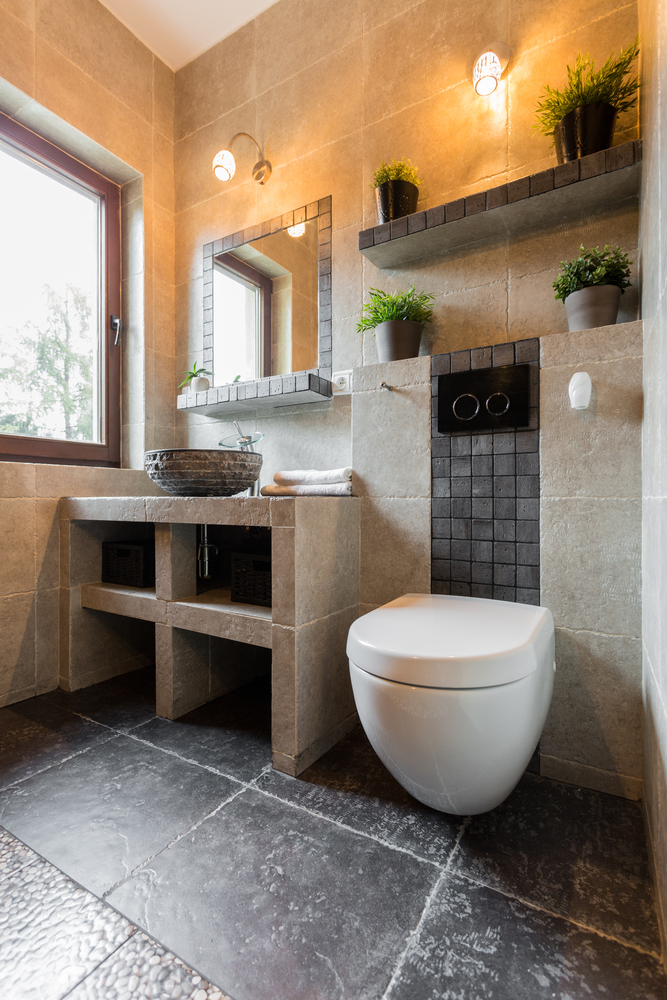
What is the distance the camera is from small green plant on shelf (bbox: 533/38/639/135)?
4.18ft

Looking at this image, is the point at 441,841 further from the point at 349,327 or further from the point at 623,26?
the point at 623,26

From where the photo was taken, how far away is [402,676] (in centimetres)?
89

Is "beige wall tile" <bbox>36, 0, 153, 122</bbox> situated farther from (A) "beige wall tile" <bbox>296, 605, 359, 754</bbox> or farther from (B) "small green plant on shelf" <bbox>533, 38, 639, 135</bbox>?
(A) "beige wall tile" <bbox>296, 605, 359, 754</bbox>

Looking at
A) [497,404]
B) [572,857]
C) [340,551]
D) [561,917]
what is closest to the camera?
[561,917]

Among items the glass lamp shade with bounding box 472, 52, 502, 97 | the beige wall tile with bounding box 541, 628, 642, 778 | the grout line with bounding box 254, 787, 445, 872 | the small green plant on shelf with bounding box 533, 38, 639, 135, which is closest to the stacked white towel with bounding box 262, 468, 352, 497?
the beige wall tile with bounding box 541, 628, 642, 778

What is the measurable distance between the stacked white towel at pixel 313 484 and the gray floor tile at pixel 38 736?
0.94 meters

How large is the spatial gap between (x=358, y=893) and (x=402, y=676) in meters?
0.41

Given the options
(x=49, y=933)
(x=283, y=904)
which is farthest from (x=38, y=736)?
(x=283, y=904)

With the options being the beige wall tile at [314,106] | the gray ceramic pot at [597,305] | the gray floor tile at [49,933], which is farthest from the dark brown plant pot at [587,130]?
the gray floor tile at [49,933]

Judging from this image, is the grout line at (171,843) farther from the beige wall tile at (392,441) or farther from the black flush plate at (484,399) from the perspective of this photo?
the black flush plate at (484,399)

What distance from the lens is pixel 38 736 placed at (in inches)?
58.3

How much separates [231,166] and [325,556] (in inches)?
72.1

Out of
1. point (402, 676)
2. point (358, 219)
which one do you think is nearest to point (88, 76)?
point (358, 219)

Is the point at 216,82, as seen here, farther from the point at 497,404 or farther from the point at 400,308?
the point at 497,404
